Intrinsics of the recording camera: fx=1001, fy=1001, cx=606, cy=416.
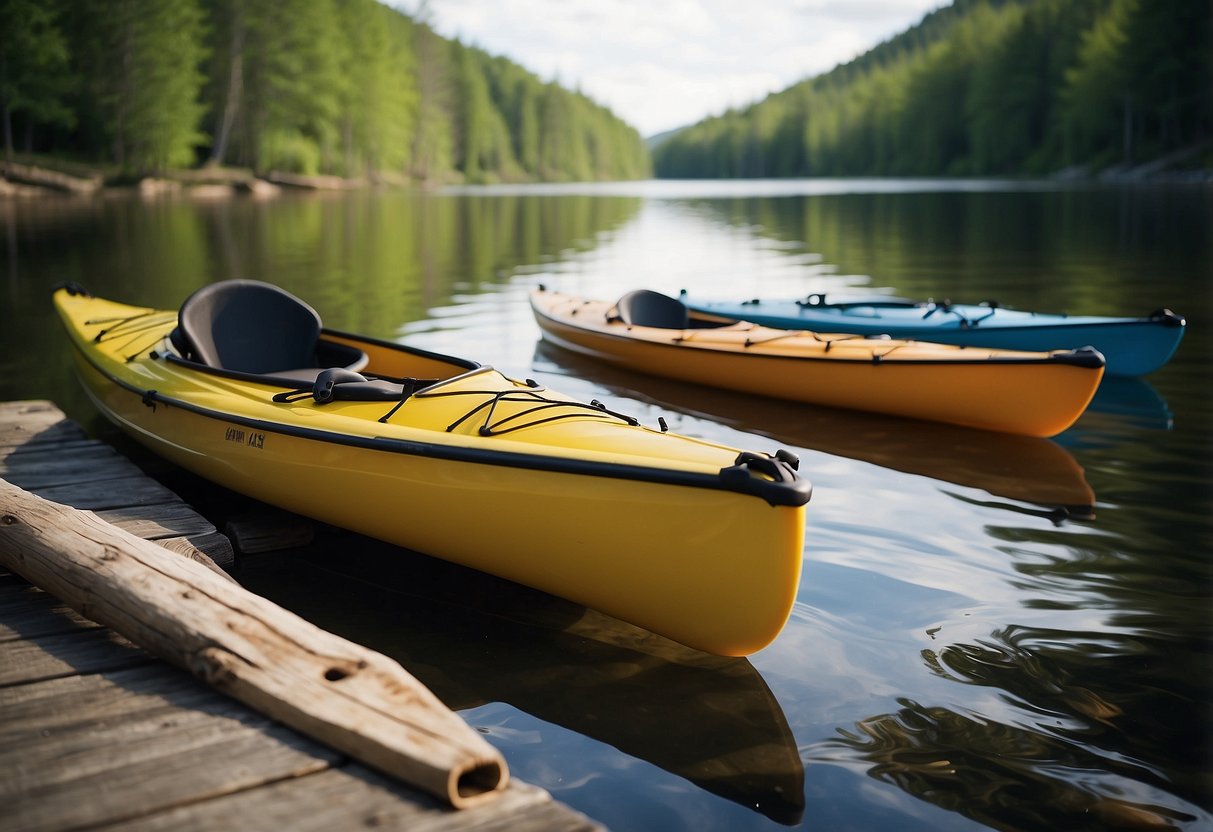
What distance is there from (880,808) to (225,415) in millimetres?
3761

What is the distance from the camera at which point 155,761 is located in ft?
8.41

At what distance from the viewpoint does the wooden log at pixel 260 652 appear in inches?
96.7

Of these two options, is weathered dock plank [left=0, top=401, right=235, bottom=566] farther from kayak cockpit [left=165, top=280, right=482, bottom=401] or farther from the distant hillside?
the distant hillside

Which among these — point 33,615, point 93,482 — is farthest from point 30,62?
point 33,615

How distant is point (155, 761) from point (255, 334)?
4.36 m

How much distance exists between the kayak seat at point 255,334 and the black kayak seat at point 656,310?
389 cm

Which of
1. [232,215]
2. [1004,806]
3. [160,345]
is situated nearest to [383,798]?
[1004,806]

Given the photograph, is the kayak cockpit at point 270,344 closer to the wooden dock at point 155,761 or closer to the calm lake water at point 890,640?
the calm lake water at point 890,640

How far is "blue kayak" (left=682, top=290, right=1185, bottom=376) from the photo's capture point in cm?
851

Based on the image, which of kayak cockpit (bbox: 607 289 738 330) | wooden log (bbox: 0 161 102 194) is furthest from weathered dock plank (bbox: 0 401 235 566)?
wooden log (bbox: 0 161 102 194)

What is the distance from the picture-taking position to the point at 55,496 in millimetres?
5312

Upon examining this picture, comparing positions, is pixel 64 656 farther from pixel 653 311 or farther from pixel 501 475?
pixel 653 311

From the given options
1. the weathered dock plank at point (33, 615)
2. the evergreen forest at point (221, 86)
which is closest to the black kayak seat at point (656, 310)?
the weathered dock plank at point (33, 615)

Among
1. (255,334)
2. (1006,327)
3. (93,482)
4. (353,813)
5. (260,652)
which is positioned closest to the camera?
(353,813)
